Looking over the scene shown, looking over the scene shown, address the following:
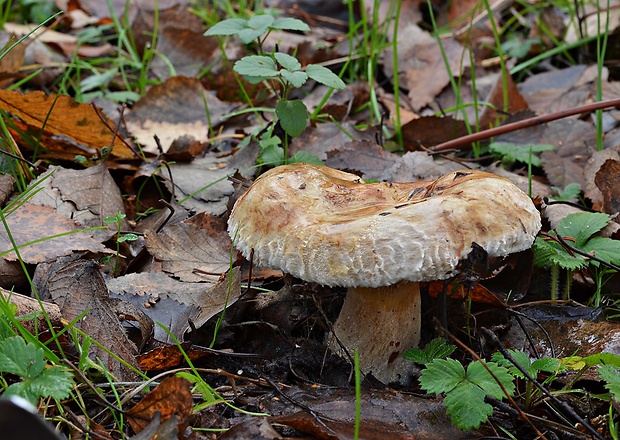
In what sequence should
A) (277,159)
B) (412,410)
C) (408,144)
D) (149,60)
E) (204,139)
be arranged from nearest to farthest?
(412,410) < (277,159) < (408,144) < (204,139) < (149,60)

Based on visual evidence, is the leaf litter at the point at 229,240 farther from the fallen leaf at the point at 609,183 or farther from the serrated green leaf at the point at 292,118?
the serrated green leaf at the point at 292,118

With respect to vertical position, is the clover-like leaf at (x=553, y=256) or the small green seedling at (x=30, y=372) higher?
the small green seedling at (x=30, y=372)

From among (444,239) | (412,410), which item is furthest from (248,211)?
(412,410)

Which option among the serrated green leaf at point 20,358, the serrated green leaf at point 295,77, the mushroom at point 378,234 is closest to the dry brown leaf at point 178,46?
the serrated green leaf at point 295,77

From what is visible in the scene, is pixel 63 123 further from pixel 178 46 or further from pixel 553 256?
pixel 553 256

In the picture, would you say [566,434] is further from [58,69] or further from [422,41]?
[58,69]

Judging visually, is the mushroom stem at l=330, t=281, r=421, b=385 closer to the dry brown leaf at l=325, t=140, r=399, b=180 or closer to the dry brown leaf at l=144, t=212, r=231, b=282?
the dry brown leaf at l=144, t=212, r=231, b=282

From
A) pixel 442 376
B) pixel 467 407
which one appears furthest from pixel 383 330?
pixel 467 407
